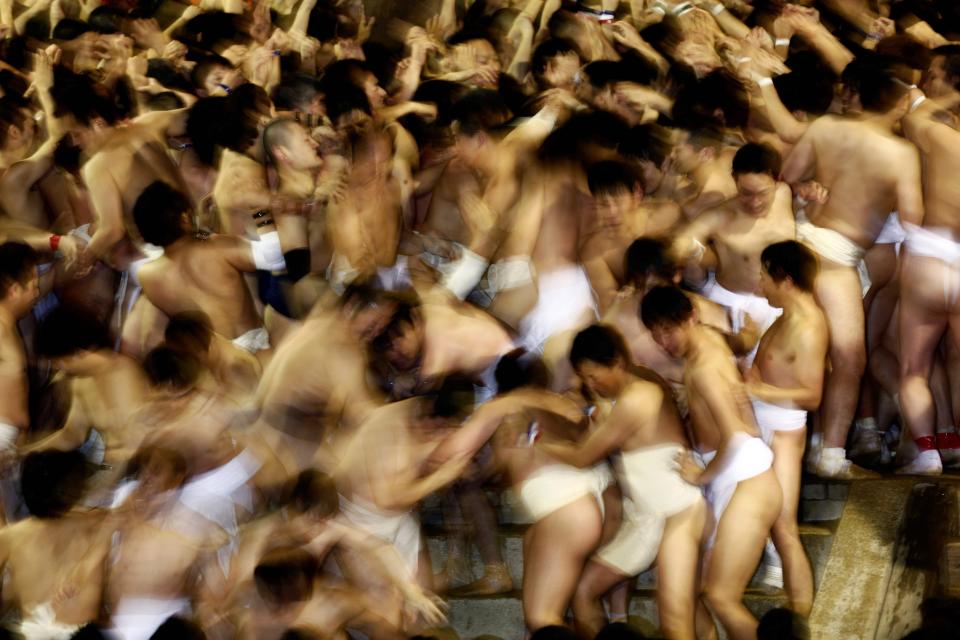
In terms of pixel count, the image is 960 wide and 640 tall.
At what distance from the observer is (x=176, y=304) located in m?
6.66

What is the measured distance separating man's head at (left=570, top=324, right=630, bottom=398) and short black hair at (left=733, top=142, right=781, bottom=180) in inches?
47.8

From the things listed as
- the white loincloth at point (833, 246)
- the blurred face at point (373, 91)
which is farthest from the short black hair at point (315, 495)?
the blurred face at point (373, 91)

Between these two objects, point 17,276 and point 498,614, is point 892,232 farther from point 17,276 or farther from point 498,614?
point 17,276

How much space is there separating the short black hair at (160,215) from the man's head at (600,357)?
7.50 ft

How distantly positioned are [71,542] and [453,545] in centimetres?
173

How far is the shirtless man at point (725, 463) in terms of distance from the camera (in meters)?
5.23

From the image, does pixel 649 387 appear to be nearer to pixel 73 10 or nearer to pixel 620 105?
pixel 620 105

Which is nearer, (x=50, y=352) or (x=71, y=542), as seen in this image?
(x=71, y=542)

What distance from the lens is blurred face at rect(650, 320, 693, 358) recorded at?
5363mm

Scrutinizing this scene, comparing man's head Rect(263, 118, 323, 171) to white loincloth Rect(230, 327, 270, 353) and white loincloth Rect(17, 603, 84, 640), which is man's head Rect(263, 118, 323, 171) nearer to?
white loincloth Rect(230, 327, 270, 353)

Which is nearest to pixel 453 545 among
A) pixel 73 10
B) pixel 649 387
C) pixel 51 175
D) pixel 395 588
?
pixel 395 588

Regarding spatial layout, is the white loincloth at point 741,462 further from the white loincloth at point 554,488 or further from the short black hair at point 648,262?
the short black hair at point 648,262

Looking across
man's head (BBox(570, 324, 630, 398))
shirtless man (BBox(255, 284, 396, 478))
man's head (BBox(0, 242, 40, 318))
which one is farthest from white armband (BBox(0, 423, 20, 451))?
man's head (BBox(570, 324, 630, 398))

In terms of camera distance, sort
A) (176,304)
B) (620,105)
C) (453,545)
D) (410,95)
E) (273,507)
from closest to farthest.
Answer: (273,507) → (453,545) → (176,304) → (620,105) → (410,95)
